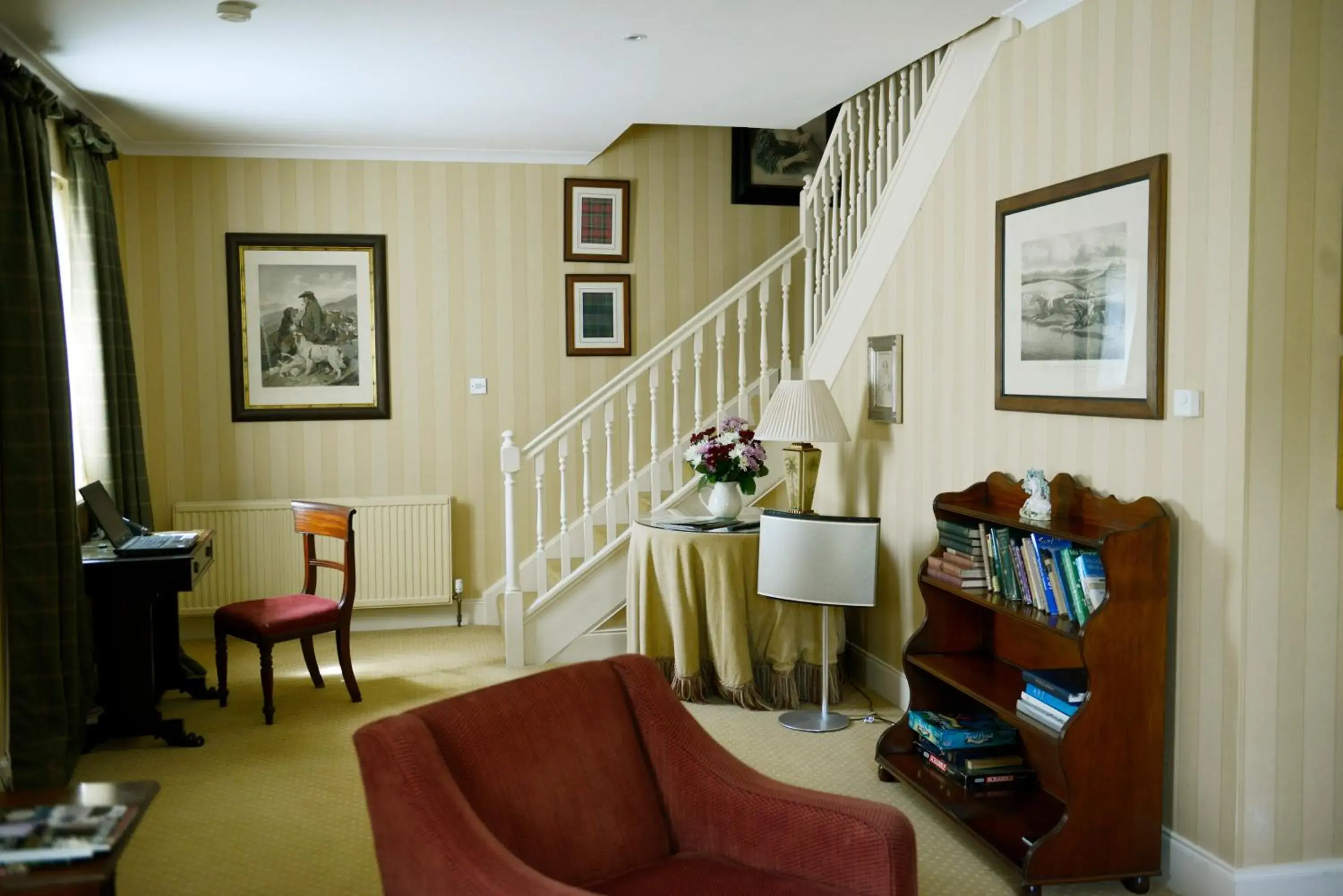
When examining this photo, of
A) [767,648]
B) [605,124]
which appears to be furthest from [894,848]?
[605,124]

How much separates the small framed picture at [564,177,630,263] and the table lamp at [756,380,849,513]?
7.08 ft

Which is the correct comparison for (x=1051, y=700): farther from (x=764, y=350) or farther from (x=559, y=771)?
(x=764, y=350)

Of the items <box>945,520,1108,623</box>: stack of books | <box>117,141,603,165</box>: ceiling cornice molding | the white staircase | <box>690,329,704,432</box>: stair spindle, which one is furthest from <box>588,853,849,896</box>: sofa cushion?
<box>117,141,603,165</box>: ceiling cornice molding

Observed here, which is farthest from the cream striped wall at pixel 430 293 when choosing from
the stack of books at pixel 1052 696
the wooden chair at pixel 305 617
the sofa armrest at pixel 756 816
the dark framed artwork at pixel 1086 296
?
the sofa armrest at pixel 756 816

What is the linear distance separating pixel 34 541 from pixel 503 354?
9.87 ft

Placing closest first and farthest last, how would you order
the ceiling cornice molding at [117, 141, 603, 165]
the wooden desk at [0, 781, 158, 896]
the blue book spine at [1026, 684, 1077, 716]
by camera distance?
the wooden desk at [0, 781, 158, 896] → the blue book spine at [1026, 684, 1077, 716] → the ceiling cornice molding at [117, 141, 603, 165]

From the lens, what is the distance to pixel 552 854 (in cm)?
216

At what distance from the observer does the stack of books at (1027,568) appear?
302 cm

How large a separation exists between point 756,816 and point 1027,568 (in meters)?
1.41

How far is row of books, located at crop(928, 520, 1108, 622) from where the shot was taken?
3.02 m

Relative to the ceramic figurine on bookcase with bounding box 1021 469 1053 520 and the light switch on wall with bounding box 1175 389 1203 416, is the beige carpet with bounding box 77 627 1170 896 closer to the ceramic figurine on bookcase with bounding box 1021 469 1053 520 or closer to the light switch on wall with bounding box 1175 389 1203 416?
the ceramic figurine on bookcase with bounding box 1021 469 1053 520

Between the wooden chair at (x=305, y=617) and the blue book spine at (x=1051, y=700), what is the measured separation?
2.91m

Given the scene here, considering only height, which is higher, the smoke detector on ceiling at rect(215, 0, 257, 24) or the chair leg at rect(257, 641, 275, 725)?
the smoke detector on ceiling at rect(215, 0, 257, 24)

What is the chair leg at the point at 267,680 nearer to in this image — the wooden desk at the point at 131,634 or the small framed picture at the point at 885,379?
the wooden desk at the point at 131,634
